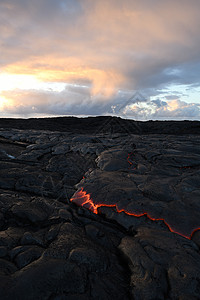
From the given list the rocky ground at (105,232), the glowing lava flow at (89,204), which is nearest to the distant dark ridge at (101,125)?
the rocky ground at (105,232)

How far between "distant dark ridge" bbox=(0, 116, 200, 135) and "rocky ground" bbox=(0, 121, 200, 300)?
11.4 metres

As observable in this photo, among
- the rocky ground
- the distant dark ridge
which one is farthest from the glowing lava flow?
the distant dark ridge

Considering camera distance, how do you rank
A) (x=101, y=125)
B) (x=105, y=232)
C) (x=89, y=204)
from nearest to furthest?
A: (x=105, y=232), (x=89, y=204), (x=101, y=125)

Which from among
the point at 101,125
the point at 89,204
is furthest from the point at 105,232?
the point at 101,125

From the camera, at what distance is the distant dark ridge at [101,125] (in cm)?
1651

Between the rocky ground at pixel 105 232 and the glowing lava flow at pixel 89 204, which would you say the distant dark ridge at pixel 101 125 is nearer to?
the rocky ground at pixel 105 232

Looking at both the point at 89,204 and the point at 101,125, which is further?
the point at 101,125

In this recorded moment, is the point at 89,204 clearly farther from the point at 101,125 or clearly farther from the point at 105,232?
the point at 101,125

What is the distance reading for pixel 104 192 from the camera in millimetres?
3600

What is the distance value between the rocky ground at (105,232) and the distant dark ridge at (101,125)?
1135 cm

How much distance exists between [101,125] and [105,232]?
17.6 meters

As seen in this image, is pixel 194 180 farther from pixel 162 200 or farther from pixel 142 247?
pixel 142 247

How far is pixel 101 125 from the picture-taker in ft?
65.1

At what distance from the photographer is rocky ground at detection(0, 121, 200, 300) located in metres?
1.74
